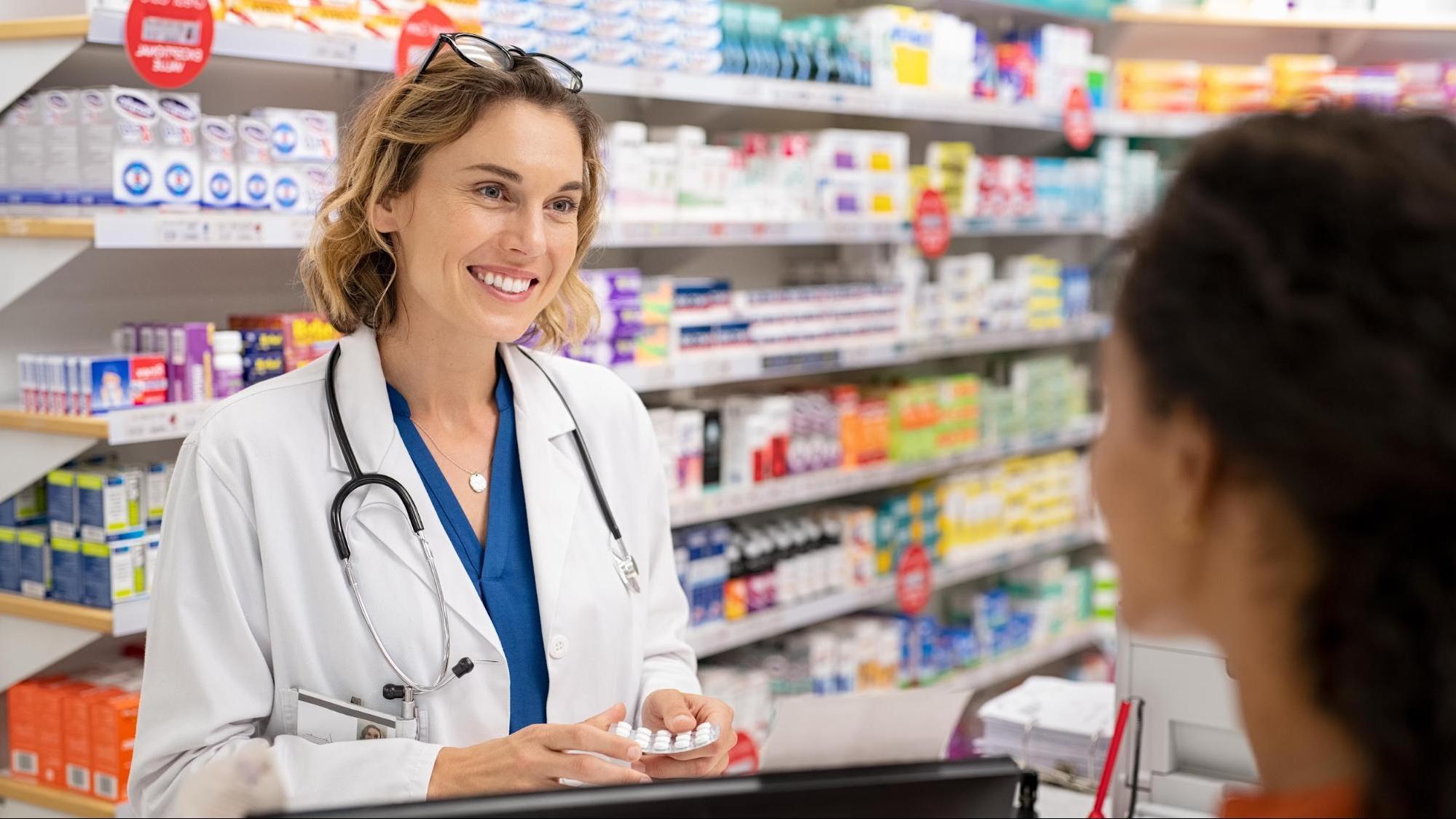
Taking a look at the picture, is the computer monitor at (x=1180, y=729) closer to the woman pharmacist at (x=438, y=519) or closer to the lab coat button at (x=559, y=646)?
the woman pharmacist at (x=438, y=519)

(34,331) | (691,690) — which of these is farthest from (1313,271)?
(34,331)

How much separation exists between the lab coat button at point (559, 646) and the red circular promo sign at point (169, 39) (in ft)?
4.95

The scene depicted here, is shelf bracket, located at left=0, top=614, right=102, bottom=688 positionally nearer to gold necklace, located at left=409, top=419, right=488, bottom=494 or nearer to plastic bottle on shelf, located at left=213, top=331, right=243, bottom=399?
plastic bottle on shelf, located at left=213, top=331, right=243, bottom=399

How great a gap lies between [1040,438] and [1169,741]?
345 centimetres

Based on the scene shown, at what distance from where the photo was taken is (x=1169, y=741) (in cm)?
216

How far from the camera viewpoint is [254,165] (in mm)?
2871

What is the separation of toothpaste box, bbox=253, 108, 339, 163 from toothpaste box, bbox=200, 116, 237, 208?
0.09 meters

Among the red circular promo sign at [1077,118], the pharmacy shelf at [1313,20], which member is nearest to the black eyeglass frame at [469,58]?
the red circular promo sign at [1077,118]

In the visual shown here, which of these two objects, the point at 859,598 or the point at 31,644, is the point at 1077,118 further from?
the point at 31,644

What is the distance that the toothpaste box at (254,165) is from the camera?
2859 millimetres

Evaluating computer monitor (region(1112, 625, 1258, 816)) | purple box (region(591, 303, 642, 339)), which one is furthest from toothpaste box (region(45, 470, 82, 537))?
computer monitor (region(1112, 625, 1258, 816))

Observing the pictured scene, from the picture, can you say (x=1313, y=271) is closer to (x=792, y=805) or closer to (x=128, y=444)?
(x=792, y=805)

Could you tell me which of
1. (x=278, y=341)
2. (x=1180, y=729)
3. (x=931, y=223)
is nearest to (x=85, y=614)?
(x=278, y=341)

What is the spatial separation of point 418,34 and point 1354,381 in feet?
9.21
